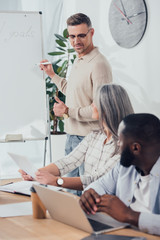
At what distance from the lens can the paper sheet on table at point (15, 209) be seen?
161 cm

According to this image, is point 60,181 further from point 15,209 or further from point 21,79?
point 21,79

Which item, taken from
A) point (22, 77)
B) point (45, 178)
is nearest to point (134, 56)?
point (22, 77)

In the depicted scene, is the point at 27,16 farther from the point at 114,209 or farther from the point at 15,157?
the point at 114,209

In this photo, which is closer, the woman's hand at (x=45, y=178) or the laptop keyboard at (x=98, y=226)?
the laptop keyboard at (x=98, y=226)

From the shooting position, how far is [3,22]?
11.0 feet

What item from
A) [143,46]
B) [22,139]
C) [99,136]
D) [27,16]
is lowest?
[22,139]

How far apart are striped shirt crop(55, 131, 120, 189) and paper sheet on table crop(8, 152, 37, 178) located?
0.29m

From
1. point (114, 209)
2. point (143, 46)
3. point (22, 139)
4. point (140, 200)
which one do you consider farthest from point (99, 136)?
point (143, 46)

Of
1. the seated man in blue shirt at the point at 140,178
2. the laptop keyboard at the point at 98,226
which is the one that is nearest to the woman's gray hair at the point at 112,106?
the seated man in blue shirt at the point at 140,178

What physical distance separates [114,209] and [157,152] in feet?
0.86

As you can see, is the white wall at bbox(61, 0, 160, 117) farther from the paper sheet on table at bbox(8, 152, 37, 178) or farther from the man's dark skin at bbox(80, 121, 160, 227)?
the man's dark skin at bbox(80, 121, 160, 227)

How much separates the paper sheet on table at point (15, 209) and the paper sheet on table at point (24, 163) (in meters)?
0.25

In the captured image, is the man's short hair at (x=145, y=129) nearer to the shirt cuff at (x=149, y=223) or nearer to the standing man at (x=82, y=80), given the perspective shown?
the shirt cuff at (x=149, y=223)

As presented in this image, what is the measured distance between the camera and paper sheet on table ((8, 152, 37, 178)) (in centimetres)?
197
